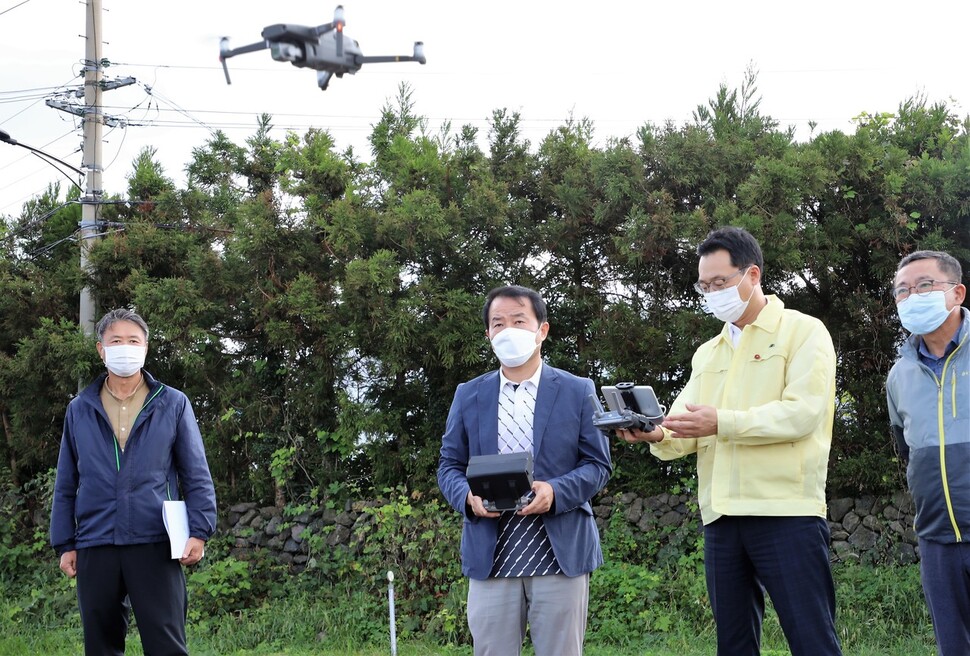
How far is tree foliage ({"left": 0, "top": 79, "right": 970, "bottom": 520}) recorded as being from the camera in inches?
285

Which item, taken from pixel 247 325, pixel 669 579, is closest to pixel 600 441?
pixel 669 579

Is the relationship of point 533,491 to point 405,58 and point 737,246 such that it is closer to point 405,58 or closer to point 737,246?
point 737,246

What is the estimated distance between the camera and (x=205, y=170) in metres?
10.3

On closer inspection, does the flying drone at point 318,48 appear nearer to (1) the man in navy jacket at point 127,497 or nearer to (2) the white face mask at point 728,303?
(1) the man in navy jacket at point 127,497

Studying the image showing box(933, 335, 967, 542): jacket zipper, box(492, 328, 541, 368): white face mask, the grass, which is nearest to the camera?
box(933, 335, 967, 542): jacket zipper

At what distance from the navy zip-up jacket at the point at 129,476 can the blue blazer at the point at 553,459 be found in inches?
58.6

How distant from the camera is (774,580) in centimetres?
334

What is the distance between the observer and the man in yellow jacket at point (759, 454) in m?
3.33

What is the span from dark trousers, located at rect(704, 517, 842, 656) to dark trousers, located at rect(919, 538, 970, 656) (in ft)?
1.48

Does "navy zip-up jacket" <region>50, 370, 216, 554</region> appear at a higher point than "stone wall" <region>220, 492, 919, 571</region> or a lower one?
higher

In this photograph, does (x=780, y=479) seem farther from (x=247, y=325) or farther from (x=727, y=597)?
(x=247, y=325)

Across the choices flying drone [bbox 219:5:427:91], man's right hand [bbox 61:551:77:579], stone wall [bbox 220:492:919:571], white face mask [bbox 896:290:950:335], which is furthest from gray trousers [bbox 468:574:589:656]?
stone wall [bbox 220:492:919:571]

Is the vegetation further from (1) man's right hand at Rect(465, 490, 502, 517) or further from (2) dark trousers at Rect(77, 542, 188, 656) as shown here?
(1) man's right hand at Rect(465, 490, 502, 517)

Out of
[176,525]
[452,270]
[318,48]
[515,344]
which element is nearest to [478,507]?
[515,344]
